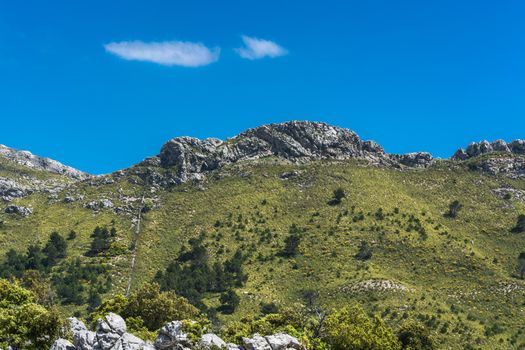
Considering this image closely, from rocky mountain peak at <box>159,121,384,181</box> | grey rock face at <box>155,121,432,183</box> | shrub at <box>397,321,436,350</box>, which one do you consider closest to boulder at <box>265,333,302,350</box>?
shrub at <box>397,321,436,350</box>

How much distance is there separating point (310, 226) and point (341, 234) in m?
9.37

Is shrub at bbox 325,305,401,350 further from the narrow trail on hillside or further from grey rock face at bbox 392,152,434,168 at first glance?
grey rock face at bbox 392,152,434,168

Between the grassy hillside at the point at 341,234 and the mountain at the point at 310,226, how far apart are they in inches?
17.3

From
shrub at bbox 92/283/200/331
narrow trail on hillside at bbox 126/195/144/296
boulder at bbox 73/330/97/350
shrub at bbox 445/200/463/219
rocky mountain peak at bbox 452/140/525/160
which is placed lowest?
boulder at bbox 73/330/97/350

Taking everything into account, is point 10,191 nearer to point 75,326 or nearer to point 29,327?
point 75,326

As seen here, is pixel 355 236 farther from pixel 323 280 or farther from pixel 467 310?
pixel 467 310

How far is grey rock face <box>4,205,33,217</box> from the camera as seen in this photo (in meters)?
156

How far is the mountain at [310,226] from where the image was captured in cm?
11200

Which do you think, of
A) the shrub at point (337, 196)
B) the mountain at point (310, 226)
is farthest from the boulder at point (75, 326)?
the shrub at point (337, 196)

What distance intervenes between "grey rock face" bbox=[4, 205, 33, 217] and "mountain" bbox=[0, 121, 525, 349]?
0.71 metres

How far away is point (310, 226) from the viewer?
14388 cm

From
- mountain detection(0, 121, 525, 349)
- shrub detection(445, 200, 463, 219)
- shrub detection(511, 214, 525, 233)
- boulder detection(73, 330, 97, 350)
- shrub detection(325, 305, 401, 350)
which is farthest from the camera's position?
shrub detection(445, 200, 463, 219)

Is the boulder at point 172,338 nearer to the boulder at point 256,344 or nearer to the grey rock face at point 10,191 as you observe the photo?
the boulder at point 256,344

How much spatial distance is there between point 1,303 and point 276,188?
101 m
